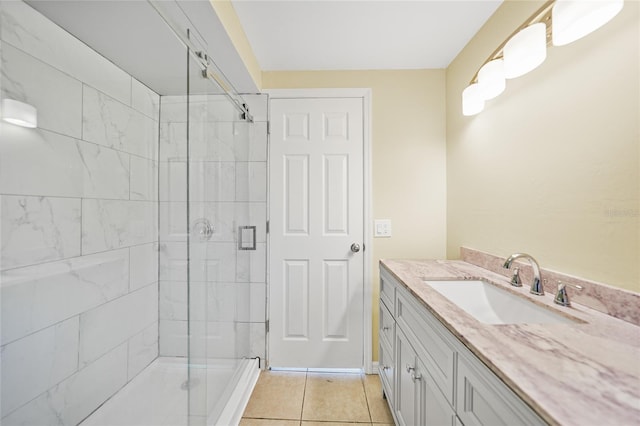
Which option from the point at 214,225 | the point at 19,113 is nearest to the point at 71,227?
the point at 19,113

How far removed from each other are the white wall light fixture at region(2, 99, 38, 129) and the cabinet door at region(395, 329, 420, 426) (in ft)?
6.11

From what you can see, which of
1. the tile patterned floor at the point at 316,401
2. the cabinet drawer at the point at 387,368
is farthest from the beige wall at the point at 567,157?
the tile patterned floor at the point at 316,401

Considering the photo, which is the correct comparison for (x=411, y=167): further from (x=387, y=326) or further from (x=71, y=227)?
(x=71, y=227)

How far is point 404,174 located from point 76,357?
7.27 ft

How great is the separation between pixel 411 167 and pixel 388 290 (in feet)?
3.15

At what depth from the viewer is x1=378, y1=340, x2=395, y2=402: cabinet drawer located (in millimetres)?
1466

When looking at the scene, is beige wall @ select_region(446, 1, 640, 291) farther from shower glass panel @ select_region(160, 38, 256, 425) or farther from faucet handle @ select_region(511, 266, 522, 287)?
shower glass panel @ select_region(160, 38, 256, 425)

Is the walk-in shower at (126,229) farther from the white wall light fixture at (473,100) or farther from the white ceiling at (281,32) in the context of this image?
the white wall light fixture at (473,100)

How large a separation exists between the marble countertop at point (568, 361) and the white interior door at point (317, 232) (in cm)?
113

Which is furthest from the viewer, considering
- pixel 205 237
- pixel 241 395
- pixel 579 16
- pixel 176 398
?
pixel 241 395

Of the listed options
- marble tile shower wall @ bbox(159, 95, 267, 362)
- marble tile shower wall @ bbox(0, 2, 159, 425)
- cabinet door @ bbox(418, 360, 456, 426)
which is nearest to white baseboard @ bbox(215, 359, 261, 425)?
marble tile shower wall @ bbox(159, 95, 267, 362)

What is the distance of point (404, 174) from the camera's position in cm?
203

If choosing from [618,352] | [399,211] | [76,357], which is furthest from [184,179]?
[618,352]

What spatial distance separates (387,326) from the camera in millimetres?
1578
